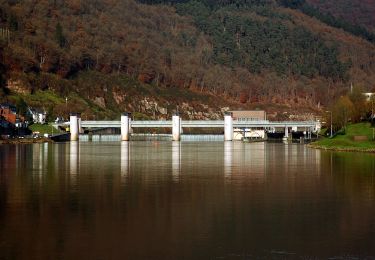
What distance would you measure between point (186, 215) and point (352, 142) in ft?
241

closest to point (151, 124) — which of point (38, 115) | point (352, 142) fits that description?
point (38, 115)

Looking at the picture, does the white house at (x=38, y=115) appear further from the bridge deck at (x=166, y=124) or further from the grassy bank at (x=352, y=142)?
the grassy bank at (x=352, y=142)

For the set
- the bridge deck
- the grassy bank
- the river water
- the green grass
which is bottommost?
the river water

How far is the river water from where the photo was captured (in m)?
29.1

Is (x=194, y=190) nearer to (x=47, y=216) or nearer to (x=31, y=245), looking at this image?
(x=47, y=216)

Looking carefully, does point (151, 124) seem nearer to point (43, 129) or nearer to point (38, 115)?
point (43, 129)

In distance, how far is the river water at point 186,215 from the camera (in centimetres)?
2914

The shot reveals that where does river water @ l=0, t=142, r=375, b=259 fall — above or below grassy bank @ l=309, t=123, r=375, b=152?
below

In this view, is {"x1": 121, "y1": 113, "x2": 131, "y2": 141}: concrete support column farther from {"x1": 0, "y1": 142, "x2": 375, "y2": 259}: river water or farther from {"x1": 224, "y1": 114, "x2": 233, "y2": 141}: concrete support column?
{"x1": 0, "y1": 142, "x2": 375, "y2": 259}: river water

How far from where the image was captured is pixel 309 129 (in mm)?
194000

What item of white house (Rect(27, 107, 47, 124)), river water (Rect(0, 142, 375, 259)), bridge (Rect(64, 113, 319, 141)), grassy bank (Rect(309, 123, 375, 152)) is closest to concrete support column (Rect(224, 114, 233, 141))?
bridge (Rect(64, 113, 319, 141))

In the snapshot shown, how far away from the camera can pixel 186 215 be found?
36688 mm

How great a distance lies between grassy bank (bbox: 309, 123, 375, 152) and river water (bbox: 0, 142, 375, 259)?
39.8 m

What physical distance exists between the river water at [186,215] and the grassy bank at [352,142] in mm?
39789
